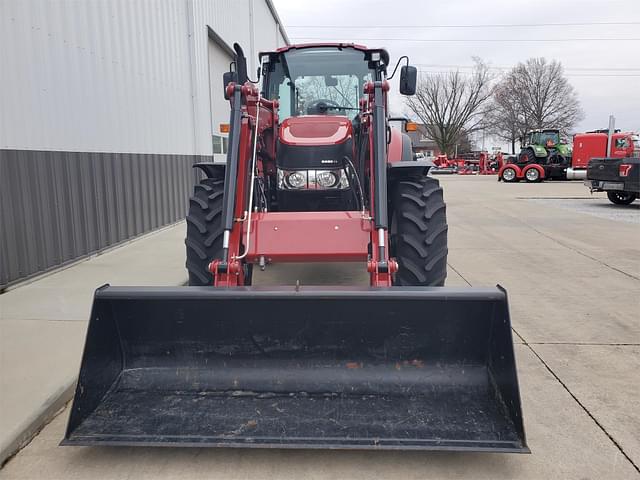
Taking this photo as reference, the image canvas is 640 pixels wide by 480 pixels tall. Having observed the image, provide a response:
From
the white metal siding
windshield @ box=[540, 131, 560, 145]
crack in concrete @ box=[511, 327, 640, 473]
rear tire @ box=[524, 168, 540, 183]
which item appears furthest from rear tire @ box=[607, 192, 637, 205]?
windshield @ box=[540, 131, 560, 145]

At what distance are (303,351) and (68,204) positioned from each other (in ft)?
15.1

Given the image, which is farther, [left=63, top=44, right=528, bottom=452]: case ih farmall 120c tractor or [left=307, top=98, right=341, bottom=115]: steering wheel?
[left=307, top=98, right=341, bottom=115]: steering wheel

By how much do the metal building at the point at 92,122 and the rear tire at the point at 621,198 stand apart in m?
11.7

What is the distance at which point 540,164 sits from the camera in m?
26.6

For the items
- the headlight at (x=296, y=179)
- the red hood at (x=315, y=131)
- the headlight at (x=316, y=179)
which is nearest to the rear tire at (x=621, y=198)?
the red hood at (x=315, y=131)

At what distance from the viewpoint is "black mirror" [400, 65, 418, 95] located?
186 inches

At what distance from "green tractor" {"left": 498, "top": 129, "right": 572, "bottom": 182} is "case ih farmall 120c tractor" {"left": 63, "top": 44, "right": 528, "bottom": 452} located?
2452 centimetres

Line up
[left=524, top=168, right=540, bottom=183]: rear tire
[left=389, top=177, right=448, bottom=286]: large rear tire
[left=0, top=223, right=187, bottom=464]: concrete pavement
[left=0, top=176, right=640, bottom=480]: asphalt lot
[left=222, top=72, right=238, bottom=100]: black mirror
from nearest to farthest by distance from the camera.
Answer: [left=0, top=176, right=640, bottom=480]: asphalt lot
[left=0, top=223, right=187, bottom=464]: concrete pavement
[left=389, top=177, right=448, bottom=286]: large rear tire
[left=222, top=72, right=238, bottom=100]: black mirror
[left=524, top=168, right=540, bottom=183]: rear tire

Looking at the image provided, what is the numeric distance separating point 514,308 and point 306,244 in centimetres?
244

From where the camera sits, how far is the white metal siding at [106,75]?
5531 mm

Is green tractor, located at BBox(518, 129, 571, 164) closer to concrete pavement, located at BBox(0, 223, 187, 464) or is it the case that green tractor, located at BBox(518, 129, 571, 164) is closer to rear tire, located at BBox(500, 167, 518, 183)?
rear tire, located at BBox(500, 167, 518, 183)

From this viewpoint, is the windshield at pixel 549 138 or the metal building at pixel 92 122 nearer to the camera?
the metal building at pixel 92 122

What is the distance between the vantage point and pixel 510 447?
2.41 m

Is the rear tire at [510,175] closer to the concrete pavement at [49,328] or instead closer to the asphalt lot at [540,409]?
the asphalt lot at [540,409]
